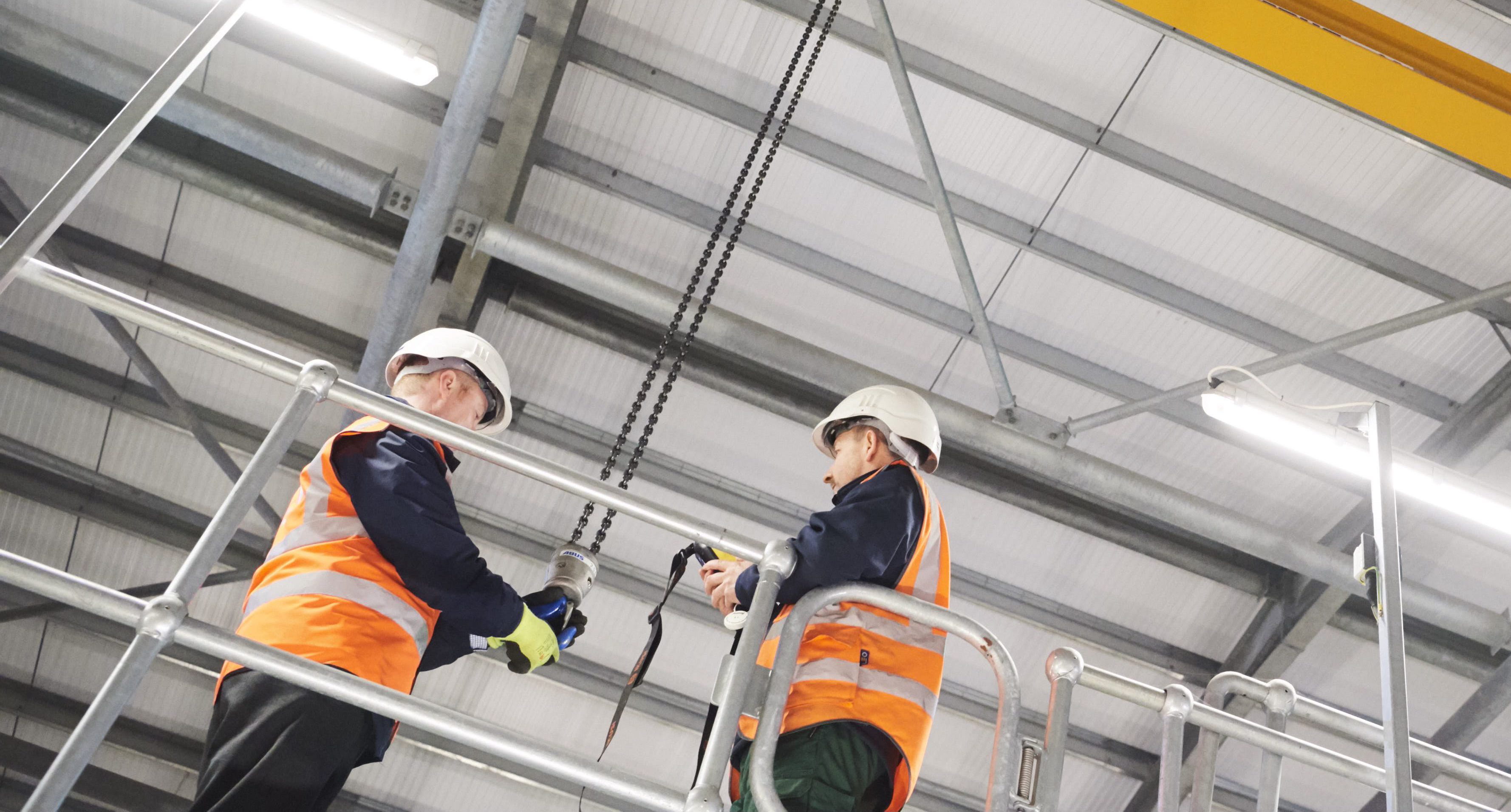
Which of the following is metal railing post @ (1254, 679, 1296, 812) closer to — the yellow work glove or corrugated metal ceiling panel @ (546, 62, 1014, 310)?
the yellow work glove

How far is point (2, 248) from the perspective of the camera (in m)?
2.72

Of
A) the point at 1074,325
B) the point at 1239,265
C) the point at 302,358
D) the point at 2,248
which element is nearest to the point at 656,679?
the point at 302,358

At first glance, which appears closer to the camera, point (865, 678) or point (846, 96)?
point (865, 678)

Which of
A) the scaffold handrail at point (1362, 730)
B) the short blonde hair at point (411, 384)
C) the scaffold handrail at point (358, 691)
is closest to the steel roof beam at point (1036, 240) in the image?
the short blonde hair at point (411, 384)

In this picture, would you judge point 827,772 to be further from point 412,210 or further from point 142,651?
point 412,210

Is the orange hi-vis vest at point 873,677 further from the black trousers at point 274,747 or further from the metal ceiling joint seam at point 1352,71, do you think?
the metal ceiling joint seam at point 1352,71

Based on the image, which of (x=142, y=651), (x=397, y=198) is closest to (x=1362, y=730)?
(x=142, y=651)

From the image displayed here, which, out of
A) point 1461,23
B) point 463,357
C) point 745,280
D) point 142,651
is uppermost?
point 1461,23

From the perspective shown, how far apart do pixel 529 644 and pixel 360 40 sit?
4.38 meters

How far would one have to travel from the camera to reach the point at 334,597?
312 centimetres

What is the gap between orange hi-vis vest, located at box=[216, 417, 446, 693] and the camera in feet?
9.92

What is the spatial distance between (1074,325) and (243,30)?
7069 millimetres

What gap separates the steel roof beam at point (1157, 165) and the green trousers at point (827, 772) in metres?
5.78

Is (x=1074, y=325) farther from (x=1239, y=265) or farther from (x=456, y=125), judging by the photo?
(x=456, y=125)
